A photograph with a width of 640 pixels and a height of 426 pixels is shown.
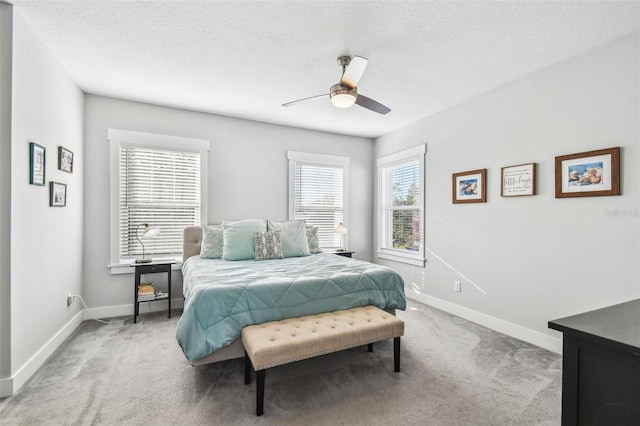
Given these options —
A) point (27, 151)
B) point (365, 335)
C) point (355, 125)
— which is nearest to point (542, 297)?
point (365, 335)

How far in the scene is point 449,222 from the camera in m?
3.81

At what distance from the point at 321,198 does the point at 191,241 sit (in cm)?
212

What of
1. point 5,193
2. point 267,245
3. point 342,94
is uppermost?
point 342,94

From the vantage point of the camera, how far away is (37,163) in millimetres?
2318

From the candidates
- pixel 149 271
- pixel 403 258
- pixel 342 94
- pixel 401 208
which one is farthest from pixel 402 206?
pixel 149 271

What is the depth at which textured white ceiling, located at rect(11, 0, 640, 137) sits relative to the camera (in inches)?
79.0

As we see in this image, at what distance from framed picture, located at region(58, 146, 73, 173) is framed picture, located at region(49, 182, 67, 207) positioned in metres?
0.17

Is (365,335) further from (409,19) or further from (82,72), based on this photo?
(82,72)

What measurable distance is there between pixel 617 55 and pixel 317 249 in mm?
3457

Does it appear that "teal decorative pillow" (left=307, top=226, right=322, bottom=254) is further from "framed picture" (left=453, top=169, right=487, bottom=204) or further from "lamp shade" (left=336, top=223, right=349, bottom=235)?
"framed picture" (left=453, top=169, right=487, bottom=204)

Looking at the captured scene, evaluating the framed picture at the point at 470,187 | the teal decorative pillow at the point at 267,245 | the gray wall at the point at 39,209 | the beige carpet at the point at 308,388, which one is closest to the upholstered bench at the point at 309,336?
the beige carpet at the point at 308,388

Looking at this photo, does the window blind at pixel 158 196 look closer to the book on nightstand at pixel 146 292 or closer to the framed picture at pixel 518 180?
the book on nightstand at pixel 146 292

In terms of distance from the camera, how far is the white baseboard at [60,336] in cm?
199

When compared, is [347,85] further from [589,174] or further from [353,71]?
[589,174]
